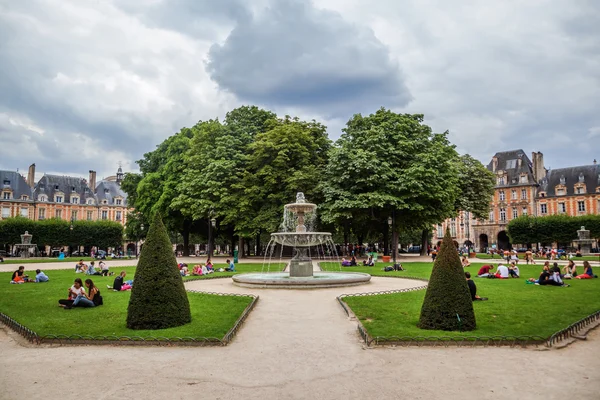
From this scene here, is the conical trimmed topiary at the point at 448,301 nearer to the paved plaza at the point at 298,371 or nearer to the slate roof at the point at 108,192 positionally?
the paved plaza at the point at 298,371

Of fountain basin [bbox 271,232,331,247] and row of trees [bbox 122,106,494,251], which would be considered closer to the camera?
fountain basin [bbox 271,232,331,247]

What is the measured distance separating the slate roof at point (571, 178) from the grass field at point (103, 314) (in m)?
76.6

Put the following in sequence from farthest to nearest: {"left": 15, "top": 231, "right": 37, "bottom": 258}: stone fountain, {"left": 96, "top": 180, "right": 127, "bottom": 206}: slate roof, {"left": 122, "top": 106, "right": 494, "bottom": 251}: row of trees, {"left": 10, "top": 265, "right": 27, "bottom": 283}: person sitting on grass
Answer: {"left": 96, "top": 180, "right": 127, "bottom": 206}: slate roof
{"left": 15, "top": 231, "right": 37, "bottom": 258}: stone fountain
{"left": 122, "top": 106, "right": 494, "bottom": 251}: row of trees
{"left": 10, "top": 265, "right": 27, "bottom": 283}: person sitting on grass

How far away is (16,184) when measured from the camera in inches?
3100

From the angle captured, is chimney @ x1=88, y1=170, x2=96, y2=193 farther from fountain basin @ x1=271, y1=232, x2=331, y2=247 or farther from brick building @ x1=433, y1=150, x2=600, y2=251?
fountain basin @ x1=271, y1=232, x2=331, y2=247

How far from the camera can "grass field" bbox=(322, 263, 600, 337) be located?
10.3 m

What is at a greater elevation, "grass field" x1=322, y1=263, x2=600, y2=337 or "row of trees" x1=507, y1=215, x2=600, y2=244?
"row of trees" x1=507, y1=215, x2=600, y2=244

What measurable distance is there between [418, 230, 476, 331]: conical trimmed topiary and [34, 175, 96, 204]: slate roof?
285ft

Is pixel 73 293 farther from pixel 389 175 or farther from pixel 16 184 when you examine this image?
pixel 16 184

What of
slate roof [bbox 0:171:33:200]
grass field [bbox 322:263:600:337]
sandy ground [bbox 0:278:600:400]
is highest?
slate roof [bbox 0:171:33:200]

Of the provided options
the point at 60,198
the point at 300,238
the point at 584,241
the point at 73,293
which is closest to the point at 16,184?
the point at 60,198

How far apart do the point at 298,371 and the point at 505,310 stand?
7852mm

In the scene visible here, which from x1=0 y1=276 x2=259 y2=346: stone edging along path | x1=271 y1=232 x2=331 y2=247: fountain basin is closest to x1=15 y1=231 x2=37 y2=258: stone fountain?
x1=271 y1=232 x2=331 y2=247: fountain basin

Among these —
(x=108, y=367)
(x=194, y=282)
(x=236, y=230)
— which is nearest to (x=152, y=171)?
(x=236, y=230)
